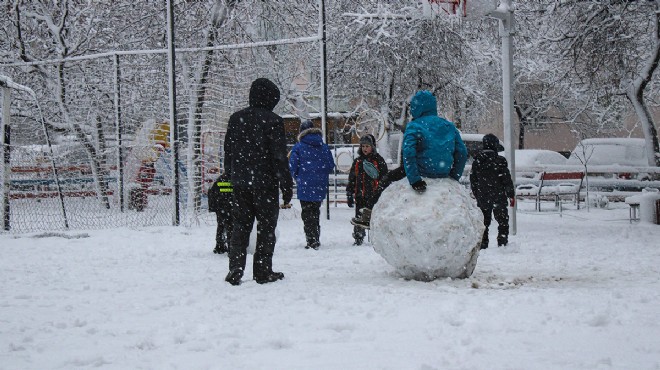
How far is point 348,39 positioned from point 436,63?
3.08m

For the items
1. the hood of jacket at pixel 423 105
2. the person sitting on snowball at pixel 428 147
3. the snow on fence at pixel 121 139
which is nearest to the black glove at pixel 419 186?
the person sitting on snowball at pixel 428 147

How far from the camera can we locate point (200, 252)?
9.78 meters

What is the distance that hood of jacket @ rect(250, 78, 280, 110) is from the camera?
7.17 metres

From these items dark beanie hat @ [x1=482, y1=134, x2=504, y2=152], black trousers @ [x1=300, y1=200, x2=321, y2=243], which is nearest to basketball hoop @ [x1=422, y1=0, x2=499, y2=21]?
dark beanie hat @ [x1=482, y1=134, x2=504, y2=152]

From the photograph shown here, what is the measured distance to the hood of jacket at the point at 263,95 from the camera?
717 cm

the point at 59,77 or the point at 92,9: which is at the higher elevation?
the point at 92,9


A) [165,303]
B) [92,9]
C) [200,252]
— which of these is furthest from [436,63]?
[165,303]

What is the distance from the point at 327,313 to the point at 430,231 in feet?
5.51

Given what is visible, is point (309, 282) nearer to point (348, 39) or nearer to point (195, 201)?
point (195, 201)

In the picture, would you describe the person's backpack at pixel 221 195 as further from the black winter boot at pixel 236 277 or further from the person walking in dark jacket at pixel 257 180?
the black winter boot at pixel 236 277

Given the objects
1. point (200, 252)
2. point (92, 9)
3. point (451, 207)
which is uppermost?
point (92, 9)

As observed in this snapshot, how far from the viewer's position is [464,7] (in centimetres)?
1253

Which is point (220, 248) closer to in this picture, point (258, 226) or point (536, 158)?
point (258, 226)

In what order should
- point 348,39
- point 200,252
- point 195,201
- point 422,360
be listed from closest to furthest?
point 422,360
point 200,252
point 195,201
point 348,39
